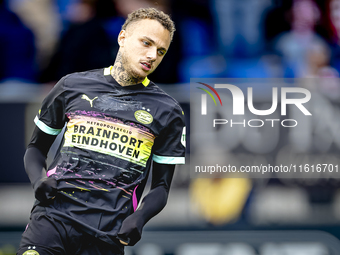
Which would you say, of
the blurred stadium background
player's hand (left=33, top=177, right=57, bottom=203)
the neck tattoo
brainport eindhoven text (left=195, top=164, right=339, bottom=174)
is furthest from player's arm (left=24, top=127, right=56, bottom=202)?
brainport eindhoven text (left=195, top=164, right=339, bottom=174)

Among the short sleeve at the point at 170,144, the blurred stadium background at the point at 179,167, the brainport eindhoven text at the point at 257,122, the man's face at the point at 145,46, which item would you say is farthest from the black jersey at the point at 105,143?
the brainport eindhoven text at the point at 257,122

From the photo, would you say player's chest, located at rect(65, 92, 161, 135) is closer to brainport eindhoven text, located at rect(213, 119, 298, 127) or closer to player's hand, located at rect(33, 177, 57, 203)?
player's hand, located at rect(33, 177, 57, 203)

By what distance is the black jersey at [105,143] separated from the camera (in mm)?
2166

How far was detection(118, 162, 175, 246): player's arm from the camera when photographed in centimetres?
210

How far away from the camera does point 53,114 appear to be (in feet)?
7.79

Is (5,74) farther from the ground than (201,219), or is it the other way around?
(5,74)

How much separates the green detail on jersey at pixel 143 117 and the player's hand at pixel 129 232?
1.74ft

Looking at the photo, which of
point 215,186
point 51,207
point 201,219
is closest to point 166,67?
point 215,186

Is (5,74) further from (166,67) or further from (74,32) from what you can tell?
(166,67)

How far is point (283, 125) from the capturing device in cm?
463

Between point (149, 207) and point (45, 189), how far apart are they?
20.7 inches

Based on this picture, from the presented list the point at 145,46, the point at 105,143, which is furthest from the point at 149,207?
the point at 145,46

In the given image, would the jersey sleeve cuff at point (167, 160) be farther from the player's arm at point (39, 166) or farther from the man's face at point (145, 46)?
the player's arm at point (39, 166)

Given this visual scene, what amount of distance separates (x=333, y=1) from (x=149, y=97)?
3.46m
